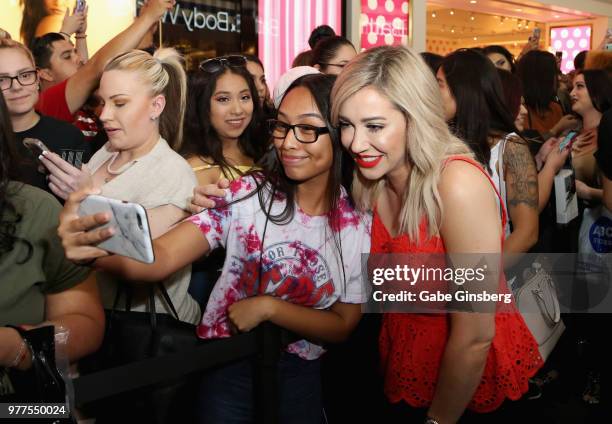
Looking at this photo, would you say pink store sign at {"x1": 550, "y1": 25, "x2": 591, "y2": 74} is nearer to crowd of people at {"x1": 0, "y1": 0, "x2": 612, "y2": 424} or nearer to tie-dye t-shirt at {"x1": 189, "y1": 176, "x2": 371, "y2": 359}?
crowd of people at {"x1": 0, "y1": 0, "x2": 612, "y2": 424}

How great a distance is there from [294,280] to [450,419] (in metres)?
0.49

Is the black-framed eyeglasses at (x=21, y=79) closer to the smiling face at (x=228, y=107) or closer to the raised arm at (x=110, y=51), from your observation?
the raised arm at (x=110, y=51)

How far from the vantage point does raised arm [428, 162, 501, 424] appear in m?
1.41

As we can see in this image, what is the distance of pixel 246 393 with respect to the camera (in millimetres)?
1586

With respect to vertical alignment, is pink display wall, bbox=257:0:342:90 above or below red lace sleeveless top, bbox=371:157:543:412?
above

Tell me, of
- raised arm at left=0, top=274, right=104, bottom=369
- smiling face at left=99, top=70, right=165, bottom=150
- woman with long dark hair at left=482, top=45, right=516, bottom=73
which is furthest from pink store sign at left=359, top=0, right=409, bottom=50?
raised arm at left=0, top=274, right=104, bottom=369

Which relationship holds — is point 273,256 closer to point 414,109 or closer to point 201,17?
point 414,109

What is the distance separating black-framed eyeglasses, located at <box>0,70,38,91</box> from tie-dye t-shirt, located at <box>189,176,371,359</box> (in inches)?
49.8

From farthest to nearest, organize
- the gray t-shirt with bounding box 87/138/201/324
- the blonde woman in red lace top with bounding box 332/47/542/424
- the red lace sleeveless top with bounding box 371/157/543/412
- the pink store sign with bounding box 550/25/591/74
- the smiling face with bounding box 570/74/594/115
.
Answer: the pink store sign with bounding box 550/25/591/74
the smiling face with bounding box 570/74/594/115
the gray t-shirt with bounding box 87/138/201/324
the red lace sleeveless top with bounding box 371/157/543/412
the blonde woman in red lace top with bounding box 332/47/542/424

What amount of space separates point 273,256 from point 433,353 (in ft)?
1.48

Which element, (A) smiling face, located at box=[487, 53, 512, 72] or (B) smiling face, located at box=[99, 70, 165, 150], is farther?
(A) smiling face, located at box=[487, 53, 512, 72]

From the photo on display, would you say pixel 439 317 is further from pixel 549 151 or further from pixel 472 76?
pixel 549 151

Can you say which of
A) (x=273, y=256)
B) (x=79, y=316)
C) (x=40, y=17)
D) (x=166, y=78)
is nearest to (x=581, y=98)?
(x=166, y=78)

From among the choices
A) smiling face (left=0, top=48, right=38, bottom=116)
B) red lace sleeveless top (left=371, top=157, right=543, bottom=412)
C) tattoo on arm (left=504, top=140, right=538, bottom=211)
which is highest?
smiling face (left=0, top=48, right=38, bottom=116)
